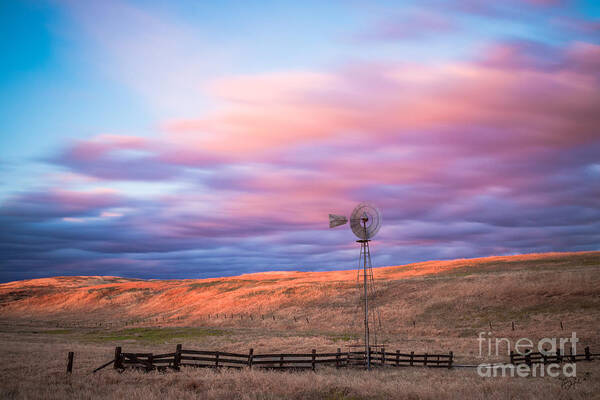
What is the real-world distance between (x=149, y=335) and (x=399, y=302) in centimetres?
3716

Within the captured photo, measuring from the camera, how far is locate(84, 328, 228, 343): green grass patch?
54981 millimetres

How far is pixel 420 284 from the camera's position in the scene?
7556cm

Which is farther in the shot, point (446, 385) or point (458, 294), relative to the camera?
point (458, 294)

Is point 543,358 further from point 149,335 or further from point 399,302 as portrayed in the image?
point 149,335

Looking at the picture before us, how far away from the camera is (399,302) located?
67.6 m

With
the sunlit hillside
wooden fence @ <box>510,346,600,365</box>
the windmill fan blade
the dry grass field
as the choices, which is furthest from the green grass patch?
wooden fence @ <box>510,346,600,365</box>

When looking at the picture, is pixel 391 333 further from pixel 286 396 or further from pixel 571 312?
pixel 286 396

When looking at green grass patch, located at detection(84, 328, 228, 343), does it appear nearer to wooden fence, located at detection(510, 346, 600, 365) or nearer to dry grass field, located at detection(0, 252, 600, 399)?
dry grass field, located at detection(0, 252, 600, 399)

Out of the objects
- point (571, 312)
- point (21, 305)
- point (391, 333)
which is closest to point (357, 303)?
point (391, 333)

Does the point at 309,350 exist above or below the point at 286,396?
below

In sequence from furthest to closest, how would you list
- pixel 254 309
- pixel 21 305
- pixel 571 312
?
1. pixel 21 305
2. pixel 254 309
3. pixel 571 312

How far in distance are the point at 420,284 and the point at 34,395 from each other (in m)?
67.2

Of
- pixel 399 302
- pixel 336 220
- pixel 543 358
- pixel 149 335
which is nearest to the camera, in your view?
pixel 543 358

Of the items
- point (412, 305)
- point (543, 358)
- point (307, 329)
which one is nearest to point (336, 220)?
point (543, 358)
